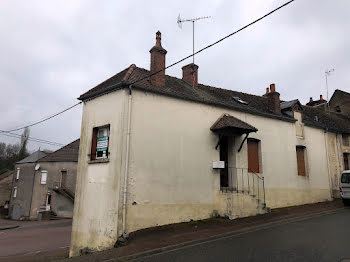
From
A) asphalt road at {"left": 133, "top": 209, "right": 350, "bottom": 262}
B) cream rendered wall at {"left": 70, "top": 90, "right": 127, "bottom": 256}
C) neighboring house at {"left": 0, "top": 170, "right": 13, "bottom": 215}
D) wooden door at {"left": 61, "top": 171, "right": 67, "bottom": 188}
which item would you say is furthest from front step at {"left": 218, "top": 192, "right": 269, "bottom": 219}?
neighboring house at {"left": 0, "top": 170, "right": 13, "bottom": 215}

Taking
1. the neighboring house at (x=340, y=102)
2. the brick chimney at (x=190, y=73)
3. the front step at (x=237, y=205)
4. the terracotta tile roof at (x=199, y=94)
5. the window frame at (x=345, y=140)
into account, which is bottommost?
the front step at (x=237, y=205)

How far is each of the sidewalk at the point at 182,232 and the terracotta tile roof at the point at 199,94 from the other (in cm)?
512

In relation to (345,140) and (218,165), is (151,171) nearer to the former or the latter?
(218,165)

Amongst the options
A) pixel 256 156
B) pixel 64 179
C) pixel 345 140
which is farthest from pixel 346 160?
pixel 64 179

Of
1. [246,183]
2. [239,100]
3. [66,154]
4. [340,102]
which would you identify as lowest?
[246,183]

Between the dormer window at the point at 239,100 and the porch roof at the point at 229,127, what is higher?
the dormer window at the point at 239,100

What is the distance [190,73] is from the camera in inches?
618

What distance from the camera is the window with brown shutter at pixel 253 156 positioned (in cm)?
1450

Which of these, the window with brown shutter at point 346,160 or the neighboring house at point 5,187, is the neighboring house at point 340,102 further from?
the neighboring house at point 5,187

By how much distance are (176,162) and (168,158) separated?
398mm

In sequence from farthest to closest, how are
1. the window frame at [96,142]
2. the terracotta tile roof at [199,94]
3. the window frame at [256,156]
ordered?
the window frame at [256,156]
the terracotta tile roof at [199,94]
the window frame at [96,142]

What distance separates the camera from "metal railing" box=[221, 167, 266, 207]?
44.1 ft

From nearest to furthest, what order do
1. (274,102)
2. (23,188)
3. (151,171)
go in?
(151,171), (274,102), (23,188)

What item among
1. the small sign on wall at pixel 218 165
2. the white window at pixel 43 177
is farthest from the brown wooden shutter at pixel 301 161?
the white window at pixel 43 177
